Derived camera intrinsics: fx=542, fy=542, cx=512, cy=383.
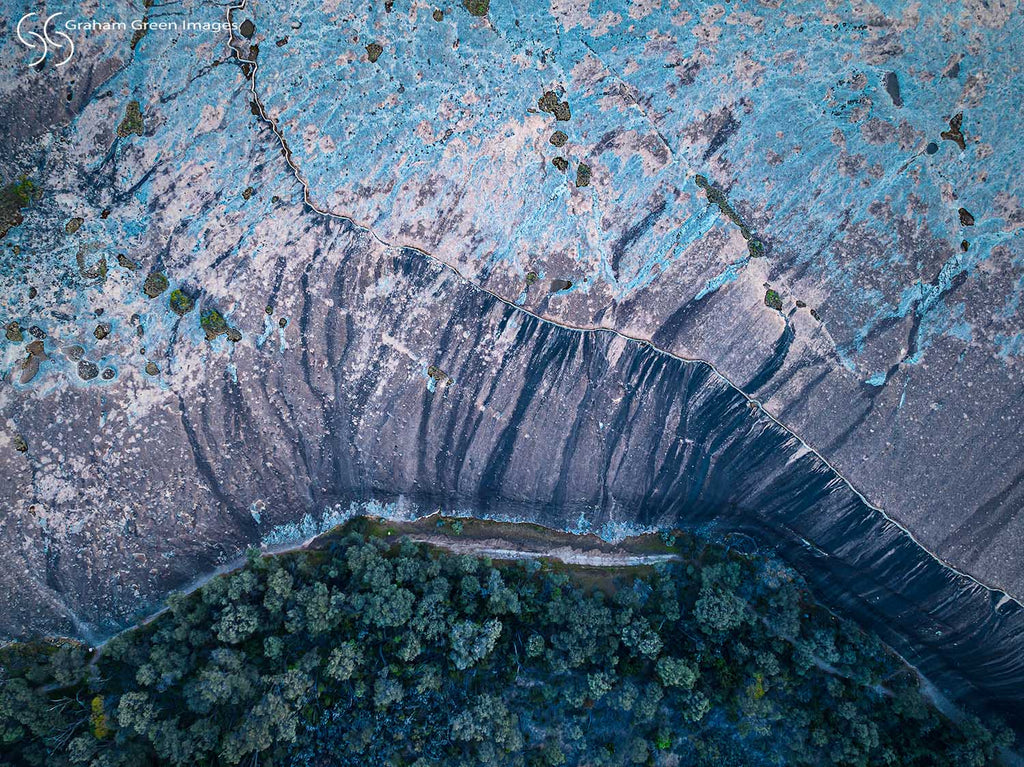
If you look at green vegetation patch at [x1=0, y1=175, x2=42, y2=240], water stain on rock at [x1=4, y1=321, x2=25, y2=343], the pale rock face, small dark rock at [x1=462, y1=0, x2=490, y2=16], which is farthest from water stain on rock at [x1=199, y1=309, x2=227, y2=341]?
small dark rock at [x1=462, y1=0, x2=490, y2=16]

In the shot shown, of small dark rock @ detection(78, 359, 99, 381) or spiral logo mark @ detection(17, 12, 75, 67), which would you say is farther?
small dark rock @ detection(78, 359, 99, 381)

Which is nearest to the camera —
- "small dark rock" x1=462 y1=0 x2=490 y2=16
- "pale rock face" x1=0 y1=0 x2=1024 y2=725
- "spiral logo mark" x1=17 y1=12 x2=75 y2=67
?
"spiral logo mark" x1=17 y1=12 x2=75 y2=67

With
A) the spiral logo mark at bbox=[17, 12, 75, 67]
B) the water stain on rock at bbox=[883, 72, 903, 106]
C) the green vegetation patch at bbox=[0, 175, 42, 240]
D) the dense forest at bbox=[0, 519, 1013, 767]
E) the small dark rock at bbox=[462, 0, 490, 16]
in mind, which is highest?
the water stain on rock at bbox=[883, 72, 903, 106]

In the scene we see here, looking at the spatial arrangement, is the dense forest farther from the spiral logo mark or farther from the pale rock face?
the spiral logo mark

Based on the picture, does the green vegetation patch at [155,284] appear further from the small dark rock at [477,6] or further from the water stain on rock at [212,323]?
the small dark rock at [477,6]

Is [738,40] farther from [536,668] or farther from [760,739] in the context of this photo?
[760,739]

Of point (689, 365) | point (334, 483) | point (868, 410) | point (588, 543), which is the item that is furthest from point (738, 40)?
point (334, 483)
